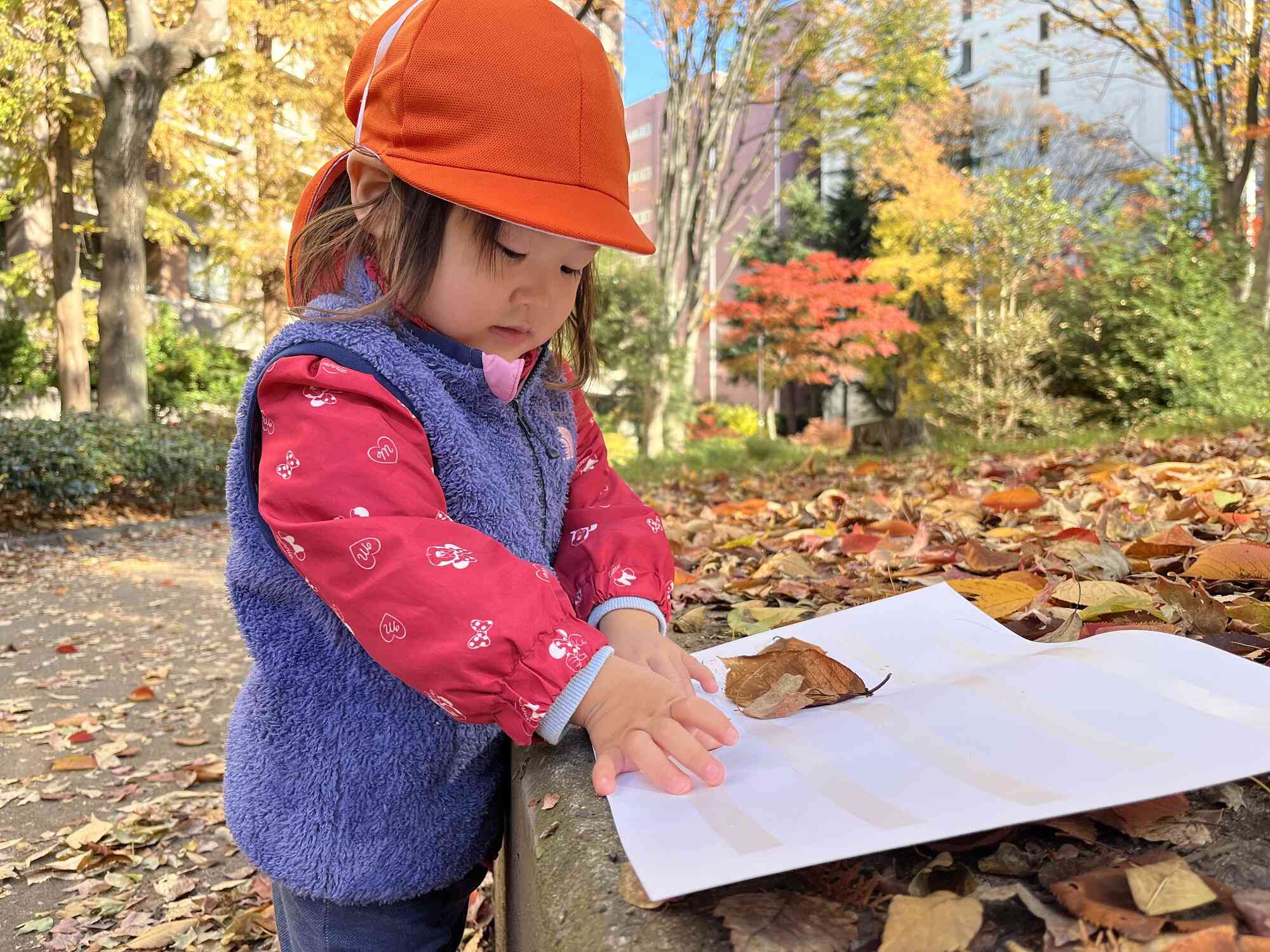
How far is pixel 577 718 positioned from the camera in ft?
2.59

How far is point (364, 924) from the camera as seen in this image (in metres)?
0.99

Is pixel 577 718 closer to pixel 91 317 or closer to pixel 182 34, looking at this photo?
pixel 182 34

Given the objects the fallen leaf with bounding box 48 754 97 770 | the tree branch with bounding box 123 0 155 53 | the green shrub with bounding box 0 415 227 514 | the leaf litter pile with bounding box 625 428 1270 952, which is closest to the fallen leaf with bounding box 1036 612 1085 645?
the leaf litter pile with bounding box 625 428 1270 952

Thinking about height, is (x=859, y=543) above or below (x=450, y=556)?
below

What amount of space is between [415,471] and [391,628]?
0.50ft

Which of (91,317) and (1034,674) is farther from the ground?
(91,317)

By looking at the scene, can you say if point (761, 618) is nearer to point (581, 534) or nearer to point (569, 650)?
point (581, 534)

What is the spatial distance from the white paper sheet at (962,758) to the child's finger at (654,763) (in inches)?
0.4

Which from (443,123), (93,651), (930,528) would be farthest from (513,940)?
(93,651)

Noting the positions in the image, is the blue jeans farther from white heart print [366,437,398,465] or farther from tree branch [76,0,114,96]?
tree branch [76,0,114,96]

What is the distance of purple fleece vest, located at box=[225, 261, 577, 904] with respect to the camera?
3.07 ft

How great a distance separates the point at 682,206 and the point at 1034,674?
10.0 meters

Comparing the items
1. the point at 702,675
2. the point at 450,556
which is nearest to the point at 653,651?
the point at 702,675

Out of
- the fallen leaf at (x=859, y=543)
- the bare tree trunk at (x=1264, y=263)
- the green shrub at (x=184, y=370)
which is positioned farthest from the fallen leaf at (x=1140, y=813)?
the green shrub at (x=184, y=370)
